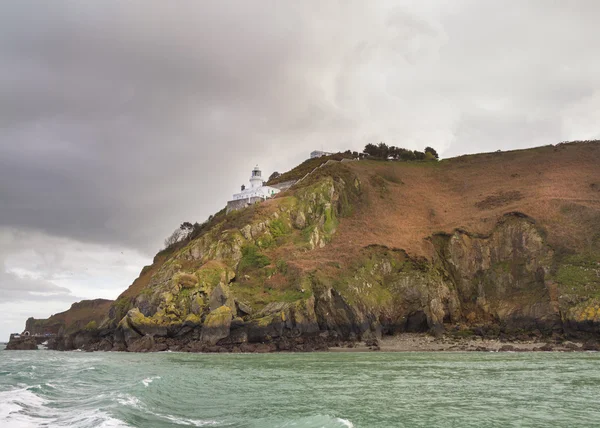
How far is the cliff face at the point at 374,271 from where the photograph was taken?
225 ft

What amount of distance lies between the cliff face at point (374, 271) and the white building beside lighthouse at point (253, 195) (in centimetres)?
657

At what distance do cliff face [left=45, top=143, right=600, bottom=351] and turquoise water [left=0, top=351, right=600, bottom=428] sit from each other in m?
29.8

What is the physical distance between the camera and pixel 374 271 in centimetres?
8069

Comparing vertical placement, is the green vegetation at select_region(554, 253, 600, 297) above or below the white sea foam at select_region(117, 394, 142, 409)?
above

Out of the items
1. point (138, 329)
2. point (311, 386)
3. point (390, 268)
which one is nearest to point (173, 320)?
point (138, 329)

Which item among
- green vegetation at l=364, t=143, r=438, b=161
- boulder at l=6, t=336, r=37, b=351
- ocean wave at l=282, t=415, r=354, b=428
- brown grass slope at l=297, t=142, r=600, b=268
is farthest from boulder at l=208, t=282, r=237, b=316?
green vegetation at l=364, t=143, r=438, b=161

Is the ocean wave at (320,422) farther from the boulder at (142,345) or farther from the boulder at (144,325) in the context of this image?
the boulder at (144,325)

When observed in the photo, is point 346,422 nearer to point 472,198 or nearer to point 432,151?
point 472,198

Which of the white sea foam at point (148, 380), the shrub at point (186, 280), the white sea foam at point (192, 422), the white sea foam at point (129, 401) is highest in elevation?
the shrub at point (186, 280)

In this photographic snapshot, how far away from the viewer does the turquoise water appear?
63.0ft

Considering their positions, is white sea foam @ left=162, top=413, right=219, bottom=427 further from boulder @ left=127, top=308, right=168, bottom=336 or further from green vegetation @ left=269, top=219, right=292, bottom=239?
green vegetation @ left=269, top=219, right=292, bottom=239

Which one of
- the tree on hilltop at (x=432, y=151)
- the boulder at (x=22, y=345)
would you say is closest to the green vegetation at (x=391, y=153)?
the tree on hilltop at (x=432, y=151)

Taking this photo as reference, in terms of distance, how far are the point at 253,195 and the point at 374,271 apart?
38.1m

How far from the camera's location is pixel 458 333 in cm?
7075
